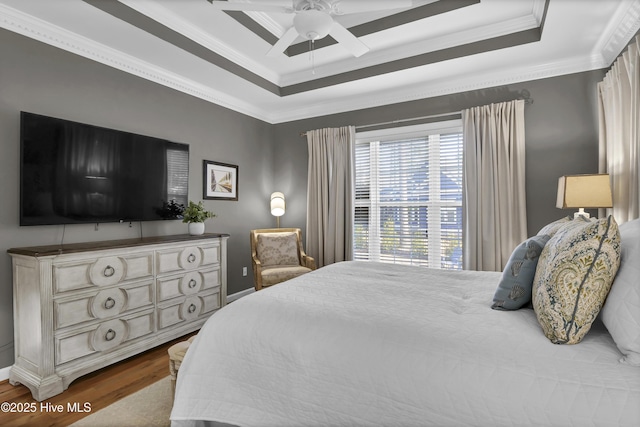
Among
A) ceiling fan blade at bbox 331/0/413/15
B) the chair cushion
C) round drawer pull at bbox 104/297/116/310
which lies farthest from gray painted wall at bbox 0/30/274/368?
ceiling fan blade at bbox 331/0/413/15

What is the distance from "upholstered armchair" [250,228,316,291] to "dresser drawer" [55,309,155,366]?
138cm

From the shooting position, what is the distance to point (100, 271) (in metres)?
2.46

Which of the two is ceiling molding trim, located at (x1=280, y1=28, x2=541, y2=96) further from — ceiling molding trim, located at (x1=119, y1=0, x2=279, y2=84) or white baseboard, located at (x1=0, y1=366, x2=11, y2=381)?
white baseboard, located at (x1=0, y1=366, x2=11, y2=381)

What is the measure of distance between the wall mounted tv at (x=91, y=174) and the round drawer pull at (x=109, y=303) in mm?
712

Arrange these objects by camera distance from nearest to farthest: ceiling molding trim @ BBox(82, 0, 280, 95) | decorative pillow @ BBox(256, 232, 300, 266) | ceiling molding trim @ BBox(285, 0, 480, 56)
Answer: ceiling molding trim @ BBox(82, 0, 280, 95), ceiling molding trim @ BBox(285, 0, 480, 56), decorative pillow @ BBox(256, 232, 300, 266)

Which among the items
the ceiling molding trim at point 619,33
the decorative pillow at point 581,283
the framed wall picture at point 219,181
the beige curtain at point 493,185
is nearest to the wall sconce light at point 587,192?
the beige curtain at point 493,185

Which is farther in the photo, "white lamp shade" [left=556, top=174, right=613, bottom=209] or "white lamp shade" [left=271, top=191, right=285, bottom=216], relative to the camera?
"white lamp shade" [left=271, top=191, right=285, bottom=216]

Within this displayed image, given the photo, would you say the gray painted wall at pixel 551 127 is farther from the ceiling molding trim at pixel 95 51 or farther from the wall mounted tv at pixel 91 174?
the wall mounted tv at pixel 91 174

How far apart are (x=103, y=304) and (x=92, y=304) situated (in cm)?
8

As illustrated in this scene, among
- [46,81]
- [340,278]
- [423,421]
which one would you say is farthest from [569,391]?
[46,81]

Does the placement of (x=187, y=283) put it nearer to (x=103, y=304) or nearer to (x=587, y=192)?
(x=103, y=304)

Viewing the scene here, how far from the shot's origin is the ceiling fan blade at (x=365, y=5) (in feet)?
6.80

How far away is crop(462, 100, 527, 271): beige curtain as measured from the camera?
3.41 m

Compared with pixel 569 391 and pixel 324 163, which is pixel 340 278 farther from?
pixel 324 163
